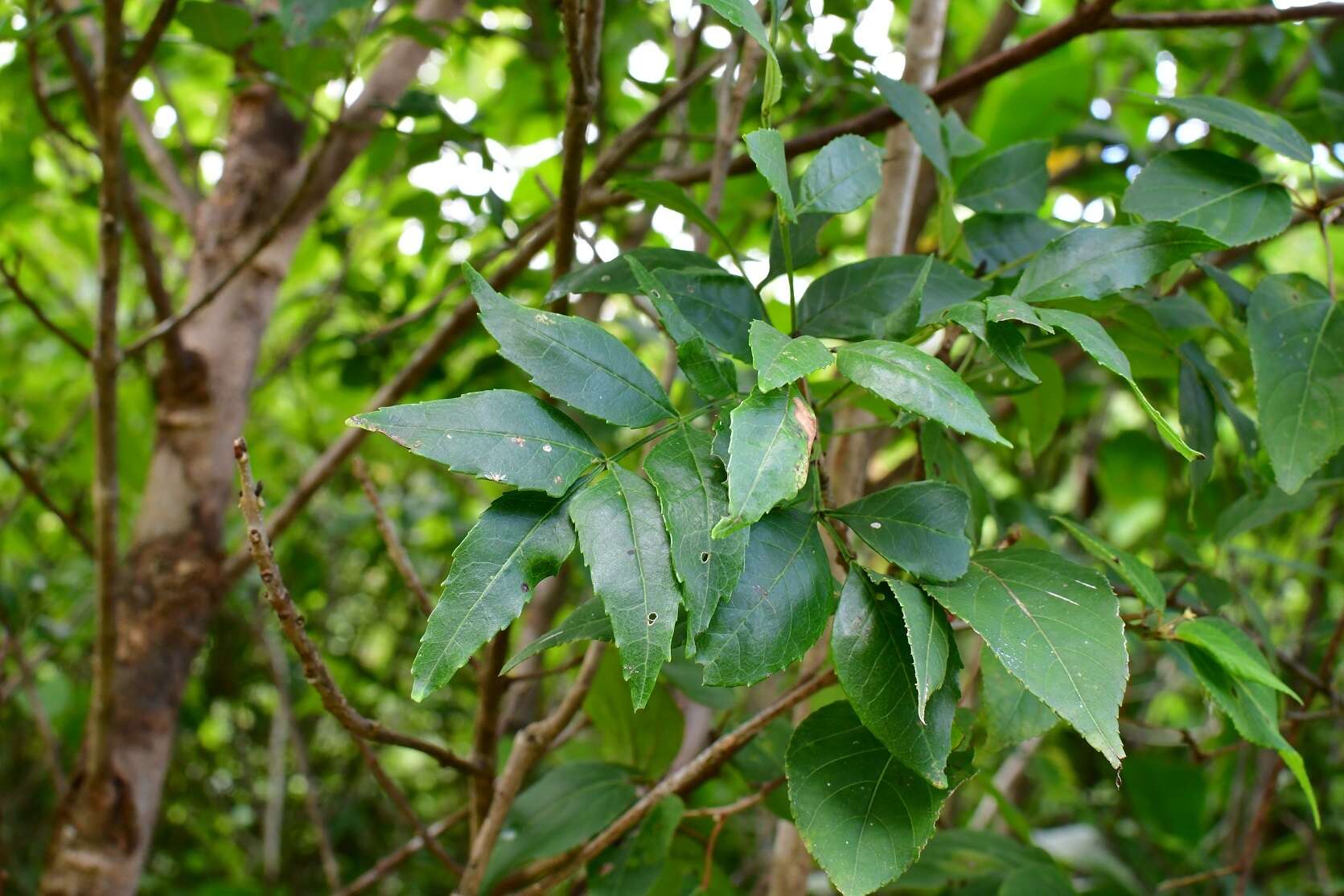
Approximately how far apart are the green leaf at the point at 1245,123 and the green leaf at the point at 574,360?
0.37 meters

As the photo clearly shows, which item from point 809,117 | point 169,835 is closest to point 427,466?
point 169,835

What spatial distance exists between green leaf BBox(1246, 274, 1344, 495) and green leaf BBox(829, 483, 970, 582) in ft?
0.73

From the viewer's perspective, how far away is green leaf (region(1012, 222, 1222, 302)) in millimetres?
542

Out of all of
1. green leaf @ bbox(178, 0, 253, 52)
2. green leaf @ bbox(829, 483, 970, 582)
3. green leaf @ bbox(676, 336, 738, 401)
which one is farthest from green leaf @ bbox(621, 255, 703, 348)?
green leaf @ bbox(178, 0, 253, 52)

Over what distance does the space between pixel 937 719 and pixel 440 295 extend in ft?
2.64

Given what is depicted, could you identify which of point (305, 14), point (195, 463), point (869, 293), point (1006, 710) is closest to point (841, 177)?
point (869, 293)

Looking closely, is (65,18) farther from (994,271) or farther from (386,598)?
(386,598)

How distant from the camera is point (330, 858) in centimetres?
117

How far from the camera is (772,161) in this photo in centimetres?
49

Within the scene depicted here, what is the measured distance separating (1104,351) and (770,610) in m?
0.18

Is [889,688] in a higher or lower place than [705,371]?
lower

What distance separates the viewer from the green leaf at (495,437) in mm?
448

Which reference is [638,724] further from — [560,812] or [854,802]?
[854,802]

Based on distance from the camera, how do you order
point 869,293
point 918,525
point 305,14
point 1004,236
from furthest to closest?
point 305,14
point 1004,236
point 869,293
point 918,525
